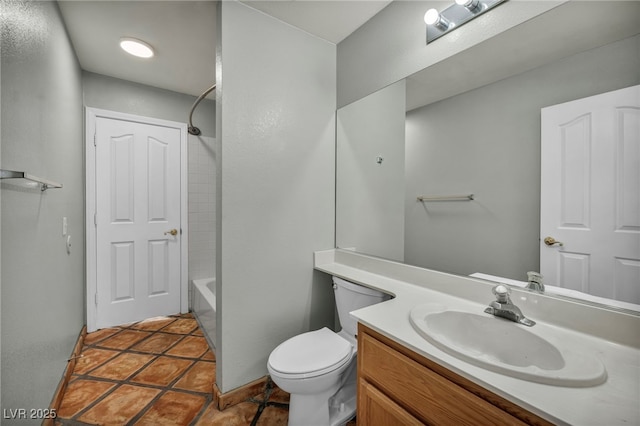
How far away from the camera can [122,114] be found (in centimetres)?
265

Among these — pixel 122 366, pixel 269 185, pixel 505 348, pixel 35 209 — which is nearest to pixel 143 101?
pixel 35 209

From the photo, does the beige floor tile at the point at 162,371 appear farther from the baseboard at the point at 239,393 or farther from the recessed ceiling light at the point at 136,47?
the recessed ceiling light at the point at 136,47

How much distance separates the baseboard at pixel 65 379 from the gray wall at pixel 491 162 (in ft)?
7.13

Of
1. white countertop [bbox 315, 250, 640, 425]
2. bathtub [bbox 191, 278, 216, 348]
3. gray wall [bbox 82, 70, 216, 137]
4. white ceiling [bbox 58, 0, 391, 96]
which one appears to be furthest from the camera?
gray wall [bbox 82, 70, 216, 137]

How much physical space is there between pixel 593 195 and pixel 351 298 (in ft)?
4.07

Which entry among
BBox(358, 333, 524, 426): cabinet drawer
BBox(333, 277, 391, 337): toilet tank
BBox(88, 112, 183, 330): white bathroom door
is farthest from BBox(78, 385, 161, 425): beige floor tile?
BBox(358, 333, 524, 426): cabinet drawer

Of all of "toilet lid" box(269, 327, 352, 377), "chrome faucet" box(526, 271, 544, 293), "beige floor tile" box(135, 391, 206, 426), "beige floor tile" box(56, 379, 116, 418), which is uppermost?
"chrome faucet" box(526, 271, 544, 293)

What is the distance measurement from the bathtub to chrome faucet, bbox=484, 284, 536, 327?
6.15 feet

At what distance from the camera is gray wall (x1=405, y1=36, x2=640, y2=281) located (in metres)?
1.00

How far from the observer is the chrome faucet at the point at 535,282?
1.08 metres

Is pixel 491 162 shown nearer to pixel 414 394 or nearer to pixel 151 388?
pixel 414 394

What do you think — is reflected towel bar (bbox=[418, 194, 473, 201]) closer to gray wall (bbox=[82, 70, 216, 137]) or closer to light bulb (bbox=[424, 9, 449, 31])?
light bulb (bbox=[424, 9, 449, 31])

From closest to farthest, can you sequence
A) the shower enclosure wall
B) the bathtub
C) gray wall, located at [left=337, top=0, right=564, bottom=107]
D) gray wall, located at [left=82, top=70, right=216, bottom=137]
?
1. gray wall, located at [left=337, top=0, right=564, bottom=107]
2. the bathtub
3. gray wall, located at [left=82, top=70, right=216, bottom=137]
4. the shower enclosure wall

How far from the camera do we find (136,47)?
6.91 feet
